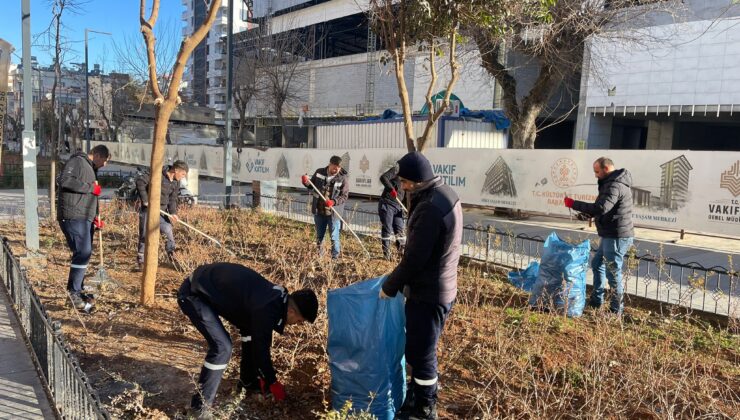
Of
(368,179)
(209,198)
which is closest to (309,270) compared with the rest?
(368,179)

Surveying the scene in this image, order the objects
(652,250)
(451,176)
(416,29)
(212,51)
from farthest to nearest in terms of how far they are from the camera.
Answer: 1. (212,51)
2. (451,176)
3. (652,250)
4. (416,29)

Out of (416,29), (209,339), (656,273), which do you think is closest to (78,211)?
(209,339)

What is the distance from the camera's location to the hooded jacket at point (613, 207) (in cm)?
496

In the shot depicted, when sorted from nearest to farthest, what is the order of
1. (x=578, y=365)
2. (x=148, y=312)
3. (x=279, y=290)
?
(x=279, y=290)
(x=578, y=365)
(x=148, y=312)

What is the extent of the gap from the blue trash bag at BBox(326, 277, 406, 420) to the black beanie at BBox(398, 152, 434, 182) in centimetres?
67

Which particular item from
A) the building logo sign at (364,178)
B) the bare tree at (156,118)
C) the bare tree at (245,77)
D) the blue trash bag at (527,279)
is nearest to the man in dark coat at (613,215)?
the blue trash bag at (527,279)

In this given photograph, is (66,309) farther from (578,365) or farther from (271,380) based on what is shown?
(578,365)

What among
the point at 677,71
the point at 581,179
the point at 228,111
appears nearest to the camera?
the point at 581,179

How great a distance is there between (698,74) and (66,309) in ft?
81.2

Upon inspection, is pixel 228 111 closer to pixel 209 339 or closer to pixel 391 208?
pixel 391 208

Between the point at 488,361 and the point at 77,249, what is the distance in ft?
12.9

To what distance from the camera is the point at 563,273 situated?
498 cm

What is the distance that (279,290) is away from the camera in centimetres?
301

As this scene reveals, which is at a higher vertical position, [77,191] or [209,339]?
[77,191]
